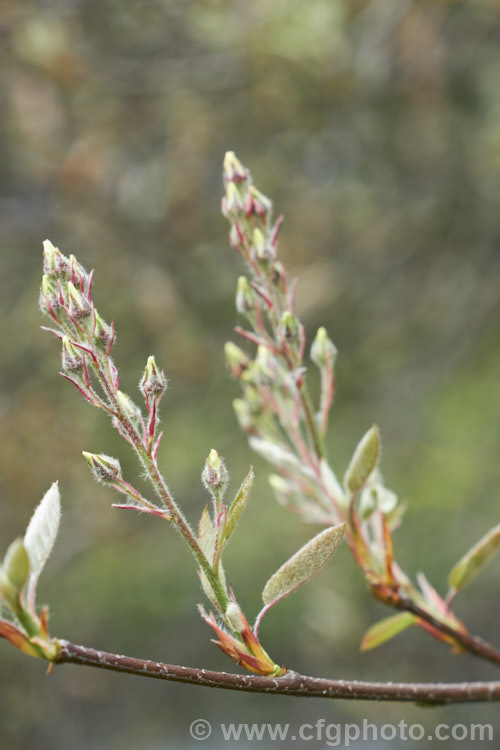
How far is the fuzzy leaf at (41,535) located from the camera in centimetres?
108

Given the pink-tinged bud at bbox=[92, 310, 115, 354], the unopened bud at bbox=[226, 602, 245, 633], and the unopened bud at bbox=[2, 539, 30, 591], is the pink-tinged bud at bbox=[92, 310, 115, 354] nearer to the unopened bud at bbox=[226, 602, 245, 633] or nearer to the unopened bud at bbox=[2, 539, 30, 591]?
the unopened bud at bbox=[2, 539, 30, 591]

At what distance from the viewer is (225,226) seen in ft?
14.8

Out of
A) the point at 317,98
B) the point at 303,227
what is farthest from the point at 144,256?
the point at 317,98

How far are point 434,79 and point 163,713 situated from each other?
19.1 feet

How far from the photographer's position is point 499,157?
11.6ft

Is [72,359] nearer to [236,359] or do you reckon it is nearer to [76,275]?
[76,275]

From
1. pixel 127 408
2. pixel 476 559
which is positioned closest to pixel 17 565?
pixel 127 408

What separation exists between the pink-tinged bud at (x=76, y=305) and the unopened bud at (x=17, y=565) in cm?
31

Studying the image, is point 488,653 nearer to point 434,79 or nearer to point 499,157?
point 499,157

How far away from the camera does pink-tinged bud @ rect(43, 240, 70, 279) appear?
1.09 m

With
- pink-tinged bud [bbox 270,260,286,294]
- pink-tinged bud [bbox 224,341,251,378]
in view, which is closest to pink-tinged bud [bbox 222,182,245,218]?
pink-tinged bud [bbox 270,260,286,294]

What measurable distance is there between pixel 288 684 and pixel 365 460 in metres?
0.45

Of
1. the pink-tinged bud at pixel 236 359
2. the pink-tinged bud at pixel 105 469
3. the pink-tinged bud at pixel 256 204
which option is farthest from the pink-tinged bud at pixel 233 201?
the pink-tinged bud at pixel 105 469

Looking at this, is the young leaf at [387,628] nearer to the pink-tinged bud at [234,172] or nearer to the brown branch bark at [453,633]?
the brown branch bark at [453,633]
